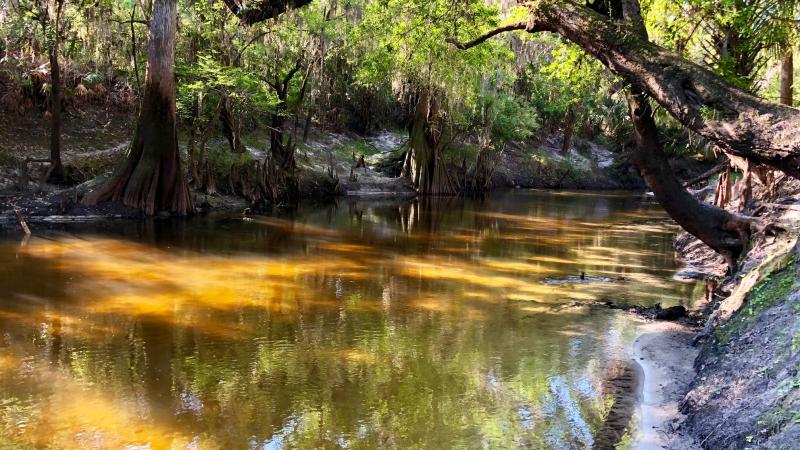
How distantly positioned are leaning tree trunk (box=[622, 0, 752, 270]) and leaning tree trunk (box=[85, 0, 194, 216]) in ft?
43.5

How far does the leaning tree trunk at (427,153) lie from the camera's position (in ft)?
97.8

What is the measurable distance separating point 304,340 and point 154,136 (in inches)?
461

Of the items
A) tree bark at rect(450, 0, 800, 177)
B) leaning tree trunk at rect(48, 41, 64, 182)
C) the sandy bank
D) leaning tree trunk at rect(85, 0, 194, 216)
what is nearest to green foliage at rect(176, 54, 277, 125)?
leaning tree trunk at rect(85, 0, 194, 216)

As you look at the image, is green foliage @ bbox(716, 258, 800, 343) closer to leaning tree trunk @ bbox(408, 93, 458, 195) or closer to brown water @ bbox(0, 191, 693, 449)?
brown water @ bbox(0, 191, 693, 449)

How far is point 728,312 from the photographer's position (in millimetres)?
7645

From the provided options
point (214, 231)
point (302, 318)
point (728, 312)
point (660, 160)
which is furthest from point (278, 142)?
point (728, 312)

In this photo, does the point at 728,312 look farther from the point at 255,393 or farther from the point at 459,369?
the point at 255,393

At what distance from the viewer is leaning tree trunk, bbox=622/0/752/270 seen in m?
8.52

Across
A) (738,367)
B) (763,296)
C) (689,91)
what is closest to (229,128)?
(689,91)

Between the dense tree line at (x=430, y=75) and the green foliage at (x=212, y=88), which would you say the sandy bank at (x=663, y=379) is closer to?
the dense tree line at (x=430, y=75)

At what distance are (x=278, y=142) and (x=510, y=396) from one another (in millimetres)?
19554

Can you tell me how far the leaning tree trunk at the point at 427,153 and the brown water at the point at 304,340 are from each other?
14153mm

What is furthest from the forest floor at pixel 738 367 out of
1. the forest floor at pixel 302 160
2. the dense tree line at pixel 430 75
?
the forest floor at pixel 302 160

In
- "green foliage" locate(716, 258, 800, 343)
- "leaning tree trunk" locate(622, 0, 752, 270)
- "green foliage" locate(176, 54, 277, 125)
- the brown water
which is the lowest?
the brown water
